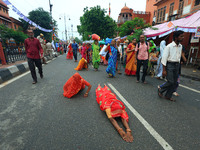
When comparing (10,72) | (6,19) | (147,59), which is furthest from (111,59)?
(6,19)

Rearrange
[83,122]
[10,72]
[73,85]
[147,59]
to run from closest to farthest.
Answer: [83,122]
[73,85]
[147,59]
[10,72]

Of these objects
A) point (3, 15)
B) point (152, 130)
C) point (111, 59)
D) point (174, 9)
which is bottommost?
point (152, 130)

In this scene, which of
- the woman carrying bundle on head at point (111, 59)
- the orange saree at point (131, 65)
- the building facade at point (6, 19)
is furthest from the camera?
the building facade at point (6, 19)

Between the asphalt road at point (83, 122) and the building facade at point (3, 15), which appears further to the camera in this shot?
the building facade at point (3, 15)

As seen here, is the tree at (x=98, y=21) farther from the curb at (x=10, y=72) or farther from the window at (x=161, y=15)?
the curb at (x=10, y=72)

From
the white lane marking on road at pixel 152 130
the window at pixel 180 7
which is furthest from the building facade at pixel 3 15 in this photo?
the white lane marking on road at pixel 152 130

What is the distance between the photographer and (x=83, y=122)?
2.34 meters

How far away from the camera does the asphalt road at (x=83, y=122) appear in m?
1.82

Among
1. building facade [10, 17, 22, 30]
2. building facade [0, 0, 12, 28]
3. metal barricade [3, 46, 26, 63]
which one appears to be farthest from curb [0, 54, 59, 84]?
building facade [10, 17, 22, 30]

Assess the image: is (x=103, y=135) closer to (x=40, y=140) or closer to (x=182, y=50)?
(x=40, y=140)

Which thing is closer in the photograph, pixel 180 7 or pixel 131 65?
pixel 131 65

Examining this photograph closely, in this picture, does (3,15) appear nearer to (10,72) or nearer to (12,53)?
(12,53)

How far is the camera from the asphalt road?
1.82m

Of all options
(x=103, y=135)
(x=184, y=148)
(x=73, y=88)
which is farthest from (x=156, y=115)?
(x=73, y=88)
